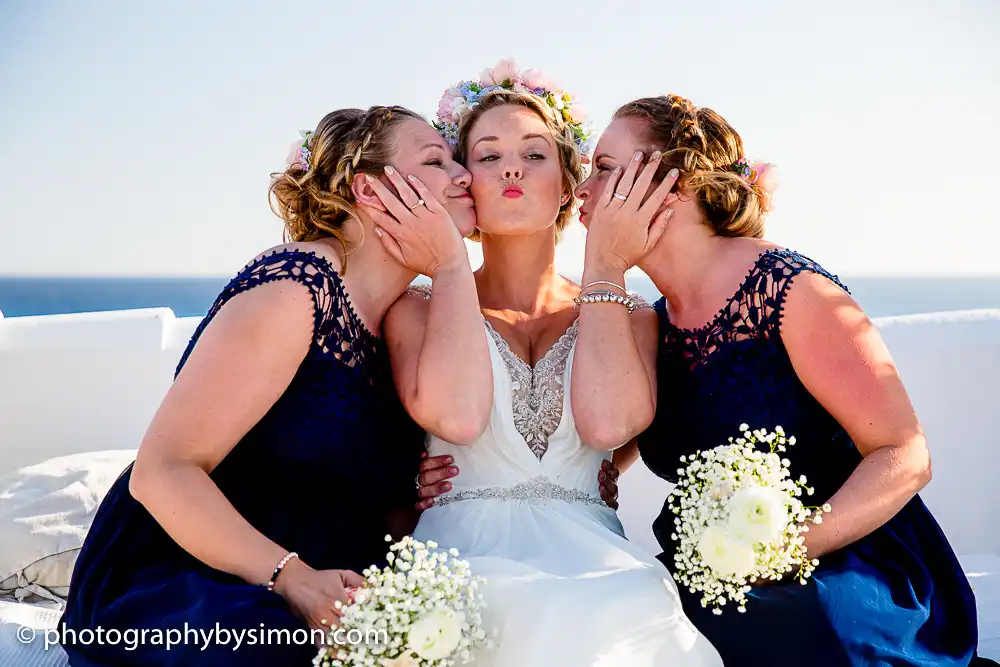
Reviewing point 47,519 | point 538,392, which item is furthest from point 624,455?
point 47,519

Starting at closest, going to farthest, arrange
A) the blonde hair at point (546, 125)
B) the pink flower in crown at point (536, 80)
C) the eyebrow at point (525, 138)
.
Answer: the eyebrow at point (525, 138)
the blonde hair at point (546, 125)
the pink flower in crown at point (536, 80)

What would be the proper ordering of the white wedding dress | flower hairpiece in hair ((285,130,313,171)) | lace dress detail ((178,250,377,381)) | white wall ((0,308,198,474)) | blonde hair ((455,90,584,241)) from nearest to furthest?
the white wedding dress
lace dress detail ((178,250,377,381))
flower hairpiece in hair ((285,130,313,171))
blonde hair ((455,90,584,241))
white wall ((0,308,198,474))

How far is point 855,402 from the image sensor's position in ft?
8.65

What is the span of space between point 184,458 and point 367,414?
631 millimetres

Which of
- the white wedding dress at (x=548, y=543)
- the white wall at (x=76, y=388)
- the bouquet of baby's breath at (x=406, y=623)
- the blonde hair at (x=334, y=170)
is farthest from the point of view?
the white wall at (x=76, y=388)

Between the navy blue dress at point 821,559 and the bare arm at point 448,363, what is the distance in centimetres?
66

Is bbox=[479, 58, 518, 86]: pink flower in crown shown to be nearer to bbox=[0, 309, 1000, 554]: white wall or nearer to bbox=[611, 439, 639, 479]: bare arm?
bbox=[611, 439, 639, 479]: bare arm

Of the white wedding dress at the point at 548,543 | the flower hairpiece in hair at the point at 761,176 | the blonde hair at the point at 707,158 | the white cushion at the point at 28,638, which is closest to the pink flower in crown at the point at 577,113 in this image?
the blonde hair at the point at 707,158

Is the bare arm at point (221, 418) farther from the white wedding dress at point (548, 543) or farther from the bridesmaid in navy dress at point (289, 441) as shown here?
the white wedding dress at point (548, 543)

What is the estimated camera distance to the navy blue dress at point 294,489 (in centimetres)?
254

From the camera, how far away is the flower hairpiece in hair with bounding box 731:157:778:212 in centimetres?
315

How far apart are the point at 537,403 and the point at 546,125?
3.71 feet

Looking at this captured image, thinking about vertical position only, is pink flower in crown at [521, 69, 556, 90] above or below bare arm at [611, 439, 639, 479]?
above

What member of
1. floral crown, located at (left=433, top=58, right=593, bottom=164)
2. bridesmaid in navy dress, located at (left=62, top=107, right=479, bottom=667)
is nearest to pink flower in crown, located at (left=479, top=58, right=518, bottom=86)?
floral crown, located at (left=433, top=58, right=593, bottom=164)
